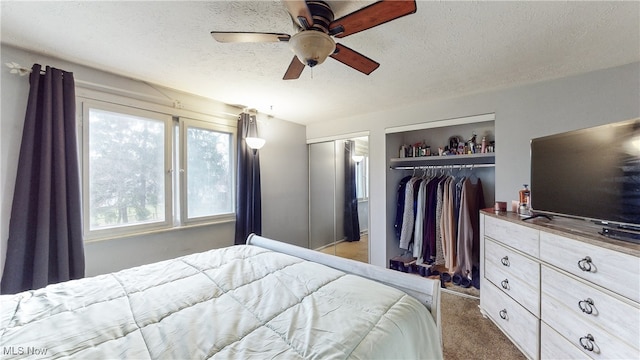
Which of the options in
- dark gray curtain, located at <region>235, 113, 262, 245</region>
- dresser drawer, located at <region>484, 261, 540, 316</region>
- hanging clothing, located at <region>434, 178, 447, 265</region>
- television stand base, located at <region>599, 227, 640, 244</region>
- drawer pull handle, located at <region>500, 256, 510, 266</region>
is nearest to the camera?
television stand base, located at <region>599, 227, 640, 244</region>

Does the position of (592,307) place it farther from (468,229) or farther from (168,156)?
(168,156)

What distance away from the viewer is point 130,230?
213 centimetres

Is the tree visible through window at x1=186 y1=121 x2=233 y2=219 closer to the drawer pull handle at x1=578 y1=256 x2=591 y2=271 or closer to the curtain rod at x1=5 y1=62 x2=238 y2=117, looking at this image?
the curtain rod at x1=5 y1=62 x2=238 y2=117

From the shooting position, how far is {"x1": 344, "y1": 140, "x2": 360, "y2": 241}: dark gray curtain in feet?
11.6

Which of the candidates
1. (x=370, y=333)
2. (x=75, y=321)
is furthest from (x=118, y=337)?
(x=370, y=333)

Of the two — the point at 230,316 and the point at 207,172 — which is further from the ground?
the point at 207,172

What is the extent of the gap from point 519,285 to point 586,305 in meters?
0.46

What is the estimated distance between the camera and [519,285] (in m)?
1.62

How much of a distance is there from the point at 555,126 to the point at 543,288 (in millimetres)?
1464

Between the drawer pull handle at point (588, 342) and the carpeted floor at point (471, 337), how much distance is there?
0.58 m

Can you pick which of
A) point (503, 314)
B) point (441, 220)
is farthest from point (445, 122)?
point (503, 314)

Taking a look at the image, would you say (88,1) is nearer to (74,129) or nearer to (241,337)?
(74,129)

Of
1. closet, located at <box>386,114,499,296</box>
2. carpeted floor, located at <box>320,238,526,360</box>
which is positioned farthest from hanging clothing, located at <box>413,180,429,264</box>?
carpeted floor, located at <box>320,238,526,360</box>

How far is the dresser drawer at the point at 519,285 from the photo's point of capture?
1.48 m
